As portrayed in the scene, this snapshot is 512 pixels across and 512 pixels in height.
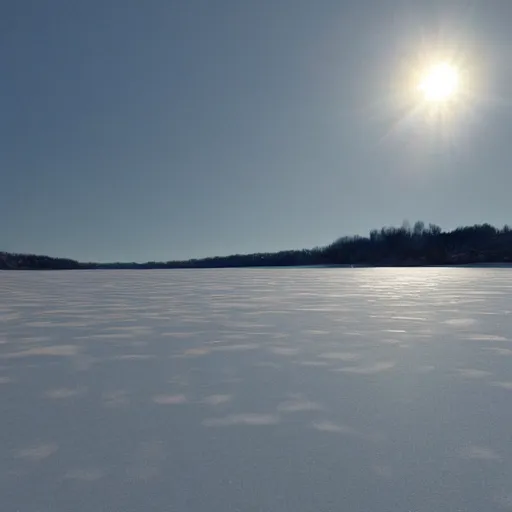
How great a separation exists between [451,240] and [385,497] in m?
87.2

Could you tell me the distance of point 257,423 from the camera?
2281 millimetres

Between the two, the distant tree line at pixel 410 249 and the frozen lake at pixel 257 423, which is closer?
the frozen lake at pixel 257 423

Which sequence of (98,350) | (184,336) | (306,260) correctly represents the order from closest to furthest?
(98,350) → (184,336) → (306,260)

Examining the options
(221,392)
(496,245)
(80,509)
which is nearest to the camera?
(80,509)

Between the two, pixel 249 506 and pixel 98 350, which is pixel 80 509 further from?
pixel 98 350

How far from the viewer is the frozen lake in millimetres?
1587

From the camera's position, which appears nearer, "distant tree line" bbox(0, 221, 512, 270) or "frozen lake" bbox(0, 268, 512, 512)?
"frozen lake" bbox(0, 268, 512, 512)

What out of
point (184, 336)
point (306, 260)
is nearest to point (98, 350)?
point (184, 336)

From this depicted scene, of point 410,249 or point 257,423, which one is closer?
point 257,423

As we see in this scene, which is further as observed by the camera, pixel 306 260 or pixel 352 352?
pixel 306 260

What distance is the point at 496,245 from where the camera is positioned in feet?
235

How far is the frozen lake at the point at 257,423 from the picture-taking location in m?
1.59

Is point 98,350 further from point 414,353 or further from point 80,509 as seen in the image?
point 414,353

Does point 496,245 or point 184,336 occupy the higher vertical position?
point 496,245
